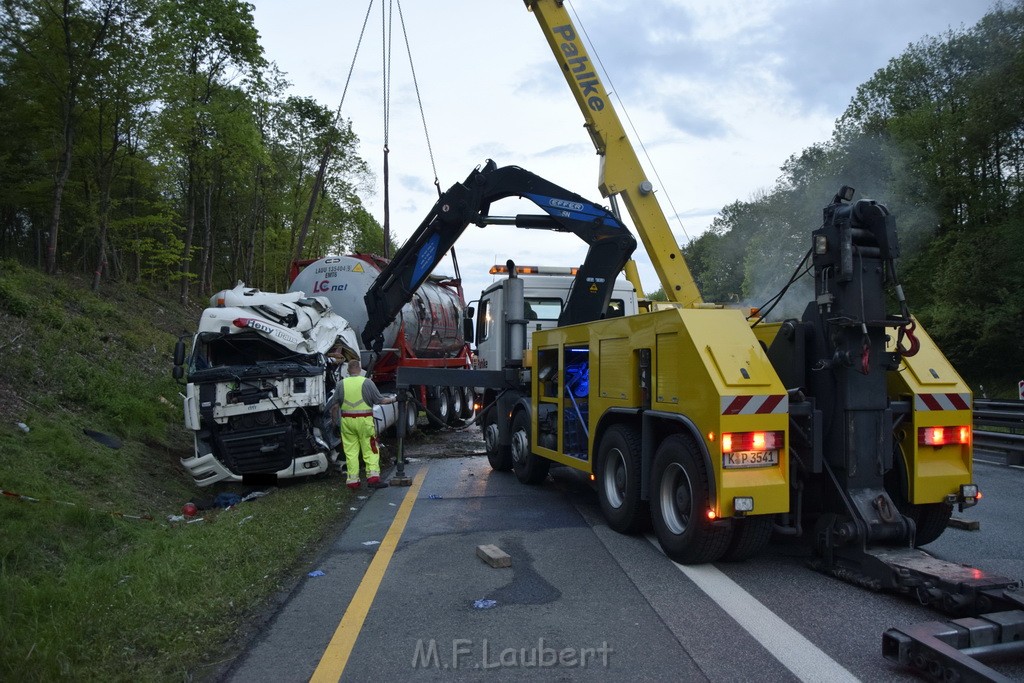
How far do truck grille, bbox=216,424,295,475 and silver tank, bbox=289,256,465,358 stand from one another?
4.94 meters

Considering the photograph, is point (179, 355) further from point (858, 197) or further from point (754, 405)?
point (858, 197)

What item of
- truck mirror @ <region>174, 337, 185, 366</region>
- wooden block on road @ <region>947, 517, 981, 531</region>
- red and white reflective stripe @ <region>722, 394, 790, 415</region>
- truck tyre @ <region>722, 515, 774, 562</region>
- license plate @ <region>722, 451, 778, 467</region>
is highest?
truck mirror @ <region>174, 337, 185, 366</region>

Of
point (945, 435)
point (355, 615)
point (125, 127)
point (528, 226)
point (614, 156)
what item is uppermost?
point (125, 127)

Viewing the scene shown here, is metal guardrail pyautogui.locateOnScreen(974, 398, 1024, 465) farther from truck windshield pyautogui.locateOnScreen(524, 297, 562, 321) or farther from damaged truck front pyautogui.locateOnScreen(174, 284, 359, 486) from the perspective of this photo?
damaged truck front pyautogui.locateOnScreen(174, 284, 359, 486)

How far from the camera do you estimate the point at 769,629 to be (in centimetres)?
441

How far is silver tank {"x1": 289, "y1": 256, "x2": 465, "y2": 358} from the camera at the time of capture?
15.2 metres

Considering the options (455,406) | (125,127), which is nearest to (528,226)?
(455,406)

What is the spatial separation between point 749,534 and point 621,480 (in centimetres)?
156

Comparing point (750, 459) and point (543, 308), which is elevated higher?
point (543, 308)

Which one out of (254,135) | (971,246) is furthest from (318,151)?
(971,246)

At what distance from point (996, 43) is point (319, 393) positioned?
30.6 m

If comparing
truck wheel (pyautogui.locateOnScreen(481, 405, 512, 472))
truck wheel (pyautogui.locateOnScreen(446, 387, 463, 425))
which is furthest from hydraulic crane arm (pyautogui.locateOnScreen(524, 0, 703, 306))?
truck wheel (pyautogui.locateOnScreen(446, 387, 463, 425))

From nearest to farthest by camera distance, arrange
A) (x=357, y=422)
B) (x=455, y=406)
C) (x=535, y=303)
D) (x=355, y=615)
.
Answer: (x=355, y=615)
(x=357, y=422)
(x=535, y=303)
(x=455, y=406)

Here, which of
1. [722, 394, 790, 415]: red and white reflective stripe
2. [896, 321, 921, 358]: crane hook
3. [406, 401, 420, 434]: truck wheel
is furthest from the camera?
[406, 401, 420, 434]: truck wheel
